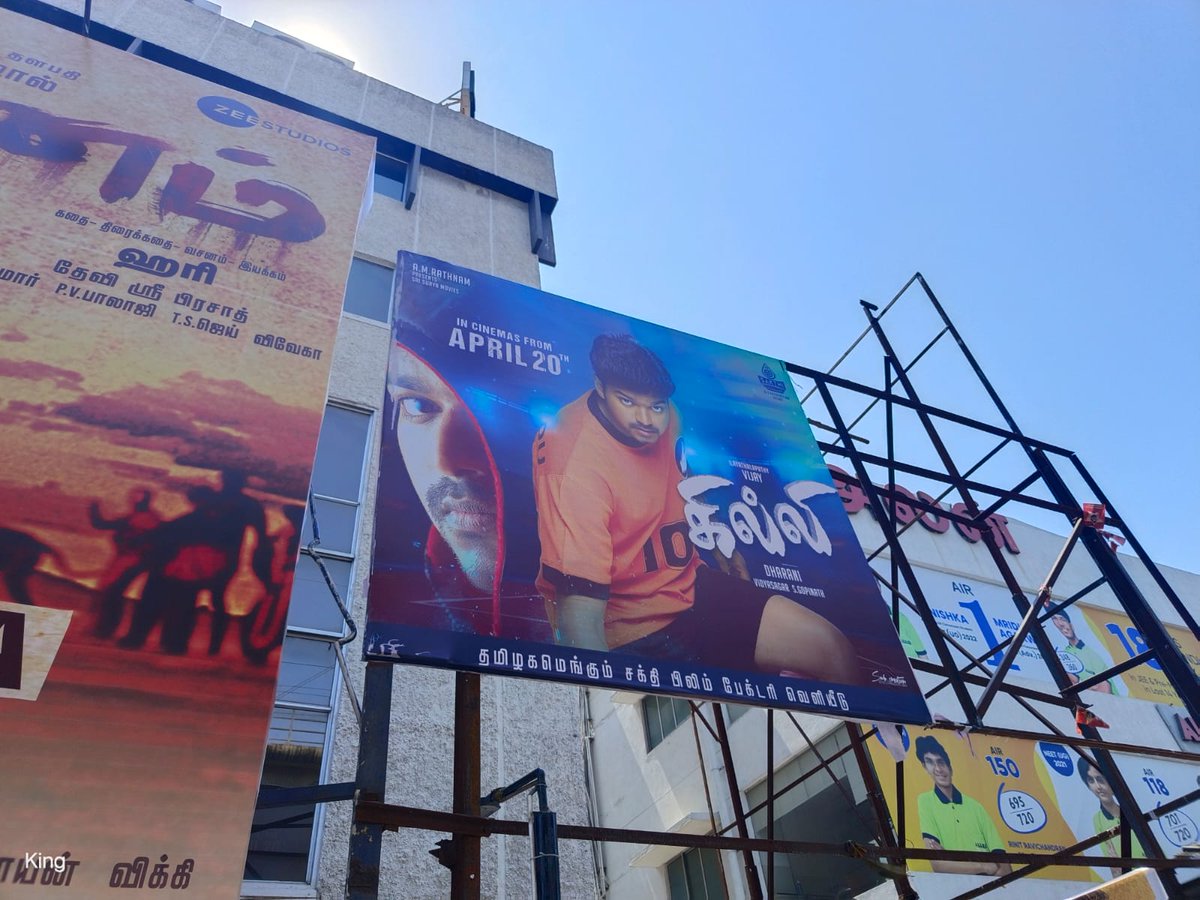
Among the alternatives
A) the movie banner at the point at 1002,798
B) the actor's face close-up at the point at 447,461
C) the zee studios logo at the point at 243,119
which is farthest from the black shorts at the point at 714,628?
the movie banner at the point at 1002,798

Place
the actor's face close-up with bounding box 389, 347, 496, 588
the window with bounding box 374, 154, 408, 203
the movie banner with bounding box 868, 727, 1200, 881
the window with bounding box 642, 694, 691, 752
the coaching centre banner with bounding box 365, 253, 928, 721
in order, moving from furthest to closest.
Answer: the window with bounding box 642, 694, 691, 752 → the window with bounding box 374, 154, 408, 203 → the movie banner with bounding box 868, 727, 1200, 881 → the actor's face close-up with bounding box 389, 347, 496, 588 → the coaching centre banner with bounding box 365, 253, 928, 721

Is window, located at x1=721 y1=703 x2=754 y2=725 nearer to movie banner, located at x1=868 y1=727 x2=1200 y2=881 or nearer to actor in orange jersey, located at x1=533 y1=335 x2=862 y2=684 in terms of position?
movie banner, located at x1=868 y1=727 x2=1200 y2=881

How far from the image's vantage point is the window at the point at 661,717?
13078 mm

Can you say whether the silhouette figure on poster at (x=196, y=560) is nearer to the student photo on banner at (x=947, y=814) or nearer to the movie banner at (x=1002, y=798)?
the movie banner at (x=1002, y=798)

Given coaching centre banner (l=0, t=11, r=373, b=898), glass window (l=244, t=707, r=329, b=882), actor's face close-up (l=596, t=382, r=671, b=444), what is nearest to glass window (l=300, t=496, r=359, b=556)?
glass window (l=244, t=707, r=329, b=882)

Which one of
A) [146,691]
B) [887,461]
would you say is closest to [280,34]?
[887,461]

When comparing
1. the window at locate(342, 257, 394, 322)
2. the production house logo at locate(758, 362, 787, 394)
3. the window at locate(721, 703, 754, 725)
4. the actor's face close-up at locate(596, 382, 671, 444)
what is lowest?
the actor's face close-up at locate(596, 382, 671, 444)

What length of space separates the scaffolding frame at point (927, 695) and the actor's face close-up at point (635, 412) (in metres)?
2.00

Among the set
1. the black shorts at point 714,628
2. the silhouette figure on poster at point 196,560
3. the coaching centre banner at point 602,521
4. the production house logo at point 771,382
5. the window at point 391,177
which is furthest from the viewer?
the window at point 391,177

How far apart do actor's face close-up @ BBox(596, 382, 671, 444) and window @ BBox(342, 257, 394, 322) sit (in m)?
4.08

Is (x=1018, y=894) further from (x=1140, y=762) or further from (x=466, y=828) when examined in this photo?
(x=466, y=828)

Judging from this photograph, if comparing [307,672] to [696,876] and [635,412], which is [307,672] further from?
[696,876]

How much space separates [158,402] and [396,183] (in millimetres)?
8361

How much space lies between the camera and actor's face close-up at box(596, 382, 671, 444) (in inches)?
271
